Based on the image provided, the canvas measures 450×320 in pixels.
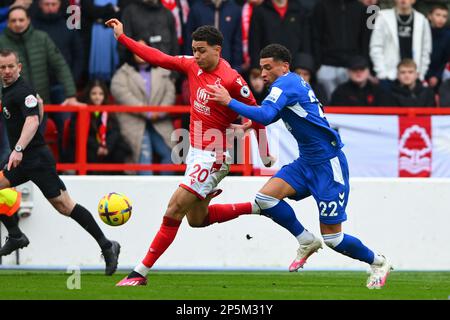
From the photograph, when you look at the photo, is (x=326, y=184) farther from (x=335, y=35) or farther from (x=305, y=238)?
(x=335, y=35)

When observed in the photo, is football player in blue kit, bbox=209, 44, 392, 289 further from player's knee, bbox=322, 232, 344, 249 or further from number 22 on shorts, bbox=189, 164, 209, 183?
number 22 on shorts, bbox=189, 164, 209, 183

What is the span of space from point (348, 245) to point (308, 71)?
498 cm

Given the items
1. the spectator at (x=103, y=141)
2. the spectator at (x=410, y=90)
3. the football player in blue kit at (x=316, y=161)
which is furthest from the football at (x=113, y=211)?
the spectator at (x=410, y=90)

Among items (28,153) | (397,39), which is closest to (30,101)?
(28,153)

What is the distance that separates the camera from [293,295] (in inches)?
414

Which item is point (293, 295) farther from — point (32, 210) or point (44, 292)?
point (32, 210)

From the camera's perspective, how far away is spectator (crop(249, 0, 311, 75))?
1633 cm

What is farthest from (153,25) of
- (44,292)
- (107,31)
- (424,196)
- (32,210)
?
(44,292)

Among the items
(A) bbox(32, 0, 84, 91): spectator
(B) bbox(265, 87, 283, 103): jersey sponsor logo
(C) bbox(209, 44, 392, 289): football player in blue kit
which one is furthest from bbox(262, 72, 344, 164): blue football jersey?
(A) bbox(32, 0, 84, 91): spectator

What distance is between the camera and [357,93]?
53.6 feet

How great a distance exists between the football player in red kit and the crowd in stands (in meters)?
3.61

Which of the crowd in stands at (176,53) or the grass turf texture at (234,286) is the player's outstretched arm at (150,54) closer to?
the grass turf texture at (234,286)
